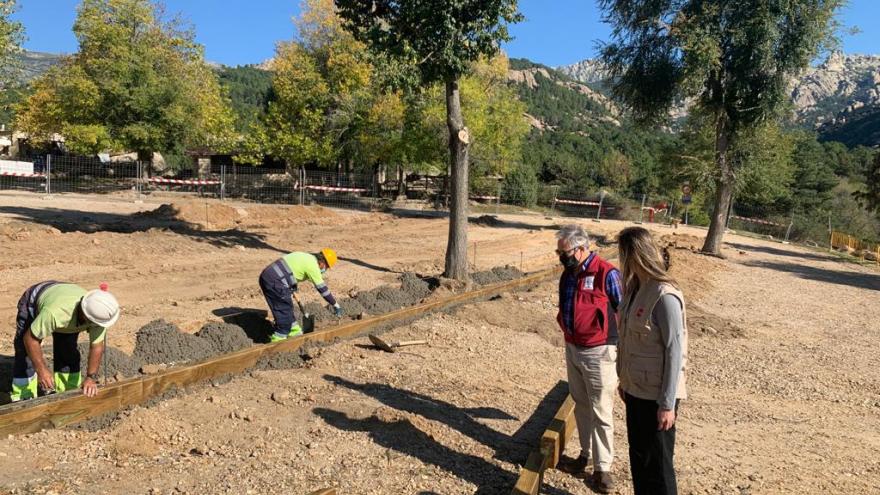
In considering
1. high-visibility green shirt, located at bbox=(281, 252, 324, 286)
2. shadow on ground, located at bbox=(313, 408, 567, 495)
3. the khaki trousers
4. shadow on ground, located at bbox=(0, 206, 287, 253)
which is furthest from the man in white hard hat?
shadow on ground, located at bbox=(0, 206, 287, 253)

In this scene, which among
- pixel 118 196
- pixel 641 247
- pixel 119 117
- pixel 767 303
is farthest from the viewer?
pixel 119 117

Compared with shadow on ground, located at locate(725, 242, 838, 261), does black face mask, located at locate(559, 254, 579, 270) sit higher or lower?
higher

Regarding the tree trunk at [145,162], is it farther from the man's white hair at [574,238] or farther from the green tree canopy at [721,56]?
the man's white hair at [574,238]

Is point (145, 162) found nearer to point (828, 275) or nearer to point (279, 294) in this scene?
point (279, 294)

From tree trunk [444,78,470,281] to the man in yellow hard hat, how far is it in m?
4.27

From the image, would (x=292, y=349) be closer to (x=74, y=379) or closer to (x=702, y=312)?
(x=74, y=379)

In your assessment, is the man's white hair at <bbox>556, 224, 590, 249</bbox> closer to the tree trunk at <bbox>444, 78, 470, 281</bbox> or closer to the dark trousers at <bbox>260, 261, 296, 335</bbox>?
the dark trousers at <bbox>260, 261, 296, 335</bbox>

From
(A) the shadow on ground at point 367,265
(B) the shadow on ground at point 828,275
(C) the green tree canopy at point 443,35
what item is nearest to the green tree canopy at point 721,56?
(B) the shadow on ground at point 828,275

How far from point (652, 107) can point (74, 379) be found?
19.1 meters

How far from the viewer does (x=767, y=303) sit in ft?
40.3

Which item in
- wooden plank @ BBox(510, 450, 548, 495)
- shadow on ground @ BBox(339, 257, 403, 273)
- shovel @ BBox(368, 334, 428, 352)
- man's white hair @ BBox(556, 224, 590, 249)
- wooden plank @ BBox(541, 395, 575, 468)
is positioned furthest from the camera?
shadow on ground @ BBox(339, 257, 403, 273)

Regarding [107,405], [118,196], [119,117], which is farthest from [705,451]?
[119,117]

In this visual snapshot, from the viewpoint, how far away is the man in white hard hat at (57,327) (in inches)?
168

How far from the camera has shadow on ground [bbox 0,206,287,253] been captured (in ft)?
47.5
